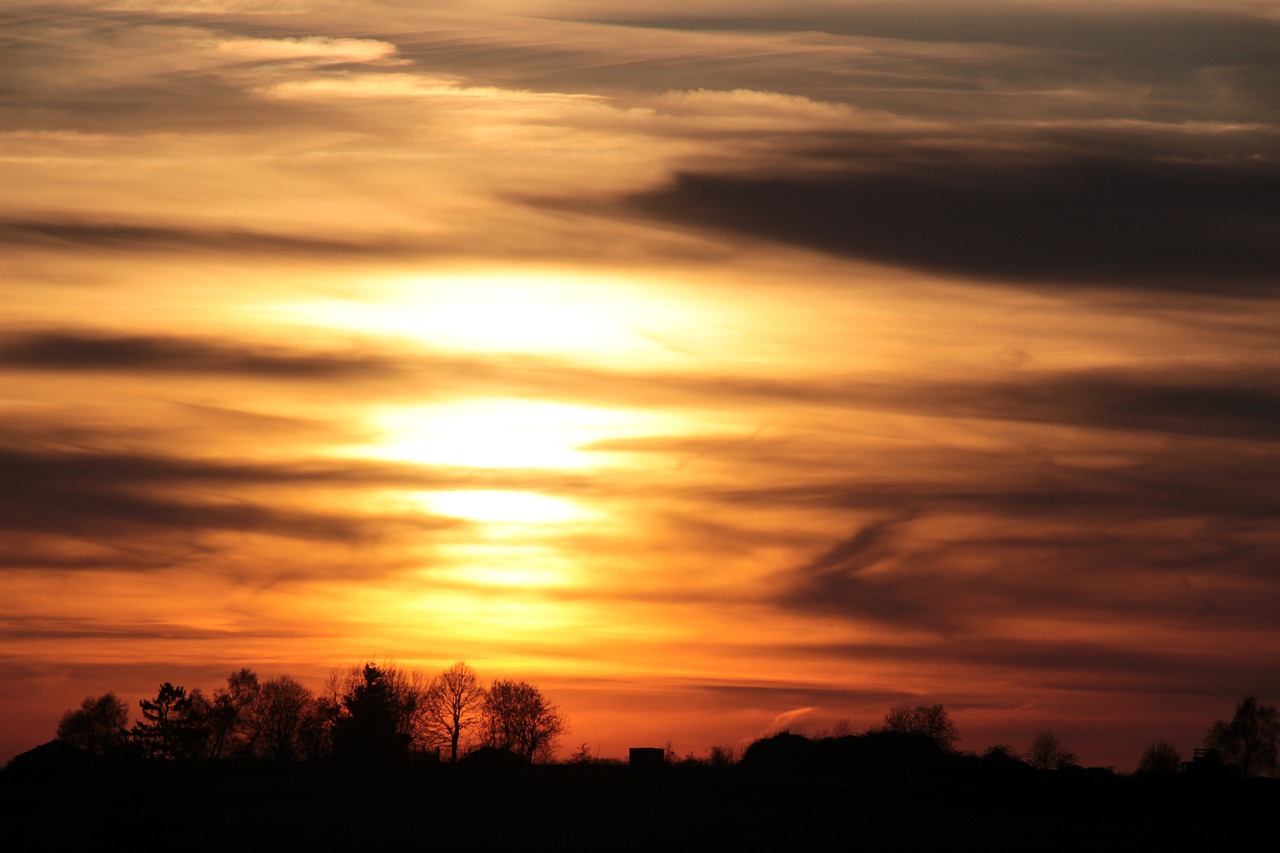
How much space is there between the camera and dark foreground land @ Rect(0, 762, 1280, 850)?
309 feet

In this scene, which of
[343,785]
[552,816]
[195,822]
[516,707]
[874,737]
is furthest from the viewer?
[516,707]

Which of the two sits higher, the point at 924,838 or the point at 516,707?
the point at 516,707

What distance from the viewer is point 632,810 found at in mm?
107500

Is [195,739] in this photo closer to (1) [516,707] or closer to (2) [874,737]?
(1) [516,707]

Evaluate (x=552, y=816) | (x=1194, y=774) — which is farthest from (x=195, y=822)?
(x=1194, y=774)

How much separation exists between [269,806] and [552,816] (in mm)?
20483

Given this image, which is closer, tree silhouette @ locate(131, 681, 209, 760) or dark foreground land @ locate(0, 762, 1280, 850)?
dark foreground land @ locate(0, 762, 1280, 850)

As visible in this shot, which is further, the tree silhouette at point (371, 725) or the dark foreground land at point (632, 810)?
the tree silhouette at point (371, 725)

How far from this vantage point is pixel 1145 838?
96.8 metres

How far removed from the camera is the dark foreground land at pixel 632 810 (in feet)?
309

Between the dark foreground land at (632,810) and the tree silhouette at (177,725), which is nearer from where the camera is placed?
the dark foreground land at (632,810)

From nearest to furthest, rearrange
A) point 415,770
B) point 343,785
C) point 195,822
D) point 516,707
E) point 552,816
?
point 195,822, point 552,816, point 343,785, point 415,770, point 516,707

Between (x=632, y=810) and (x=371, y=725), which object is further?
(x=371, y=725)

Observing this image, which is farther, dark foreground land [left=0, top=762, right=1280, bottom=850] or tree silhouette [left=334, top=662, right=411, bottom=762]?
tree silhouette [left=334, top=662, right=411, bottom=762]
